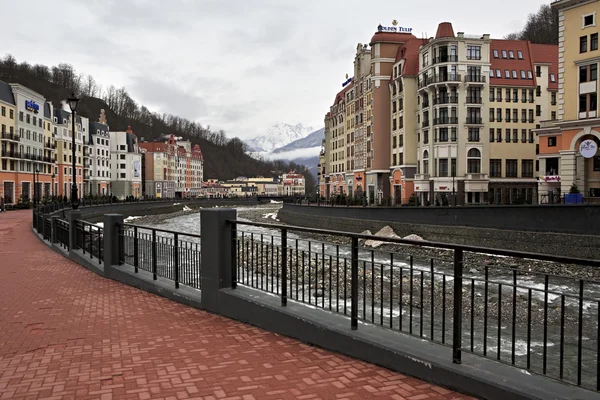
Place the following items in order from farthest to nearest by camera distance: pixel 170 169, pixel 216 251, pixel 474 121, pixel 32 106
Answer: pixel 170 169 → pixel 32 106 → pixel 474 121 → pixel 216 251

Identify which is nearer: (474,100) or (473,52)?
(473,52)

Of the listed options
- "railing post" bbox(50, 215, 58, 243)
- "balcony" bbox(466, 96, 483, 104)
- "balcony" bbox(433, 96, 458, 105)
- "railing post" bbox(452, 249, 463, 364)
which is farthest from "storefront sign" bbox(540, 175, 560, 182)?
"railing post" bbox(452, 249, 463, 364)

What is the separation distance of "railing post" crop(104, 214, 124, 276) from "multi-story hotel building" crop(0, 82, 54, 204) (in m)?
54.6

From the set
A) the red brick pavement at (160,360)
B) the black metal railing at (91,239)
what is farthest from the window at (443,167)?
the red brick pavement at (160,360)

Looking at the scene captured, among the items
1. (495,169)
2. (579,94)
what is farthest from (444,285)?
(495,169)

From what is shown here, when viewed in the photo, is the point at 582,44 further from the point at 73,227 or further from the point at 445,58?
the point at 73,227

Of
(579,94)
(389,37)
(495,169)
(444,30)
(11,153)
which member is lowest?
(495,169)

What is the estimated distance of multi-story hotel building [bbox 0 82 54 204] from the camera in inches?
2386

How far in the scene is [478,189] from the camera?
49656 mm

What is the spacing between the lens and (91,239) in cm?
1262

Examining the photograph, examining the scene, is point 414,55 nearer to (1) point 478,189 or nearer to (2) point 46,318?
(1) point 478,189

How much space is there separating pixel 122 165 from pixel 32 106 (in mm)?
31357

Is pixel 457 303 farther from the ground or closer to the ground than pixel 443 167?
closer to the ground

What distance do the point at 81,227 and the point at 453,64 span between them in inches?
1709
